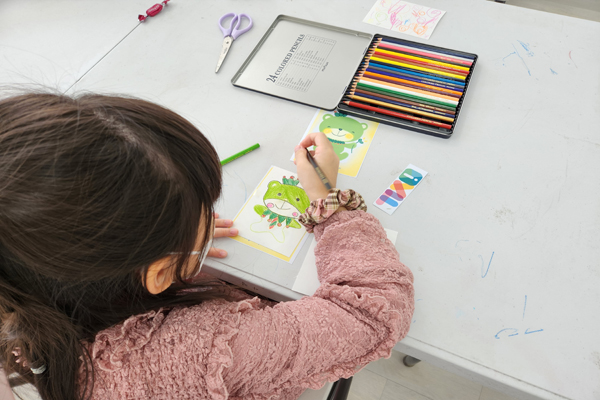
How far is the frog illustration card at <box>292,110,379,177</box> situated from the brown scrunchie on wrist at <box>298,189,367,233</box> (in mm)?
97

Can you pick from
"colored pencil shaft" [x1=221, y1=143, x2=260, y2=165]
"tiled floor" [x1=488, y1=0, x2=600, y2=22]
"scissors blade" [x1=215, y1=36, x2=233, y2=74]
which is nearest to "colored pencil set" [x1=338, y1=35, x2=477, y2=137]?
"colored pencil shaft" [x1=221, y1=143, x2=260, y2=165]

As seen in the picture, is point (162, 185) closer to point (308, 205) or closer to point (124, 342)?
point (124, 342)

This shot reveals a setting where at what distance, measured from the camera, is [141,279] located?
461 mm

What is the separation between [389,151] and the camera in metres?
0.76

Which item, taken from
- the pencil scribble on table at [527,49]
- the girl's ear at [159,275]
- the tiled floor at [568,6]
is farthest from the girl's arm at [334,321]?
the tiled floor at [568,6]

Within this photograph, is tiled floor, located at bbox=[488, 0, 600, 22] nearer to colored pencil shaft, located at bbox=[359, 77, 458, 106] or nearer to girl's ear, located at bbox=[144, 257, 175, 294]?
colored pencil shaft, located at bbox=[359, 77, 458, 106]

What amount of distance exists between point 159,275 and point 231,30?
29.3 inches

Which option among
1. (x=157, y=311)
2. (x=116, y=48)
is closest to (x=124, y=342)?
(x=157, y=311)

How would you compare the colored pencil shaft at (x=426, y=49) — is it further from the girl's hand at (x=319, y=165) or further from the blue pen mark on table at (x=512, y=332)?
the blue pen mark on table at (x=512, y=332)

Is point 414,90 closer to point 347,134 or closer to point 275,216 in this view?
point 347,134

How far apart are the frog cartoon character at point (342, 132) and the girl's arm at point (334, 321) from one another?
0.18m

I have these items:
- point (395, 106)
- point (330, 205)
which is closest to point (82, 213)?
point (330, 205)

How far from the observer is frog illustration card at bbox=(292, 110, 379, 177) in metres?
0.76

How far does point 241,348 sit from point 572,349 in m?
0.46
